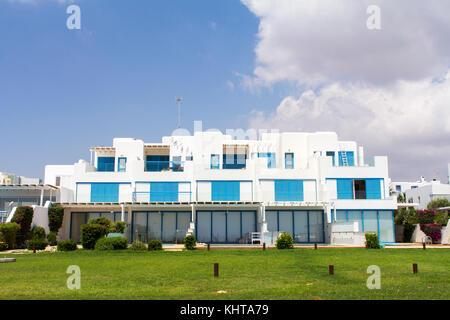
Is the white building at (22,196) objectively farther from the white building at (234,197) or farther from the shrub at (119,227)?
the shrub at (119,227)

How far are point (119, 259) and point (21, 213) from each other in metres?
13.2

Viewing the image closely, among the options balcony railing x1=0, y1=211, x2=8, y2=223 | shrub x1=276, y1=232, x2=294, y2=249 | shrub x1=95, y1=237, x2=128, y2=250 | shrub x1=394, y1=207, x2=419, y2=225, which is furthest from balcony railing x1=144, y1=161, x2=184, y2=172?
shrub x1=394, y1=207, x2=419, y2=225

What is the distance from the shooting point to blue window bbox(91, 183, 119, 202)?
37.7m

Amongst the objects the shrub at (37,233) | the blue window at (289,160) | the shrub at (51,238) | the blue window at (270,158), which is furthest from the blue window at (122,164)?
the blue window at (289,160)

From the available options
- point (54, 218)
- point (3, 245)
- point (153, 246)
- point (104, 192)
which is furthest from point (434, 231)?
point (3, 245)

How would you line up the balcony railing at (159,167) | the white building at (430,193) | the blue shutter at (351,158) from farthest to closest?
the white building at (430,193), the blue shutter at (351,158), the balcony railing at (159,167)

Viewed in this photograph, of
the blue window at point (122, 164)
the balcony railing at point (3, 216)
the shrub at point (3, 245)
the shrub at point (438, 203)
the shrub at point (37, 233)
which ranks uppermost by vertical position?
the blue window at point (122, 164)

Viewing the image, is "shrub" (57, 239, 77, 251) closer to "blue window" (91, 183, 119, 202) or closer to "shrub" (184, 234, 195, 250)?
"shrub" (184, 234, 195, 250)

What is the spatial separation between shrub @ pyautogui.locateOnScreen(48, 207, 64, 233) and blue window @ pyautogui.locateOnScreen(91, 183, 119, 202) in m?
3.58

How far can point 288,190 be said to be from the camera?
125ft

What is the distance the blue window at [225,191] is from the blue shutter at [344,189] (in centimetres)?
829

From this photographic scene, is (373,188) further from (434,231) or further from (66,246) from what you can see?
(66,246)

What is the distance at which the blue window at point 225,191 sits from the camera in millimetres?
37344
